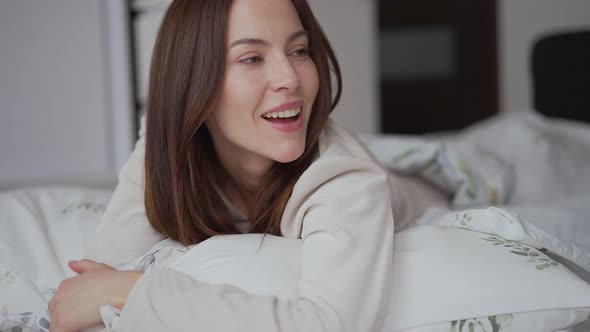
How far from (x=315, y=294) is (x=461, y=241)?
29cm

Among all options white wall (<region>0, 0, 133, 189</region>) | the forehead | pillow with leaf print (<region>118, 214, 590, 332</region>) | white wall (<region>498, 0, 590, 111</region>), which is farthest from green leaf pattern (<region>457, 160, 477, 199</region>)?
white wall (<region>498, 0, 590, 111</region>)

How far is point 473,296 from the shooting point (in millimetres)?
876

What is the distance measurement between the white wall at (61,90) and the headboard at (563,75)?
4.90 feet

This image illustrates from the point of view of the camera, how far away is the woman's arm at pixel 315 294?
80 cm

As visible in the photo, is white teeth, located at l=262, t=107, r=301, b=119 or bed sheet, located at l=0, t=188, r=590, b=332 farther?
white teeth, located at l=262, t=107, r=301, b=119

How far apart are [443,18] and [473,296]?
371cm

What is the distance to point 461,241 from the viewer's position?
3.24ft

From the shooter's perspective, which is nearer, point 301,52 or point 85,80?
→ point 301,52

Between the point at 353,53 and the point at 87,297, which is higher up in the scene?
the point at 353,53

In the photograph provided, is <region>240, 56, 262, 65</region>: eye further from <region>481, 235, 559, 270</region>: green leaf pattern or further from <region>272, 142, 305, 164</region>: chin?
<region>481, 235, 559, 270</region>: green leaf pattern

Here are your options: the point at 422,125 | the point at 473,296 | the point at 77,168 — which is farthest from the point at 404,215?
the point at 422,125

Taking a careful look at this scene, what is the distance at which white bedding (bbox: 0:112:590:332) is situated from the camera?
0.88 metres

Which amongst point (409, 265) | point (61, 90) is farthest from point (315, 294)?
point (61, 90)

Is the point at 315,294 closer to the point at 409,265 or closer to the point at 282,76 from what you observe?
the point at 409,265
